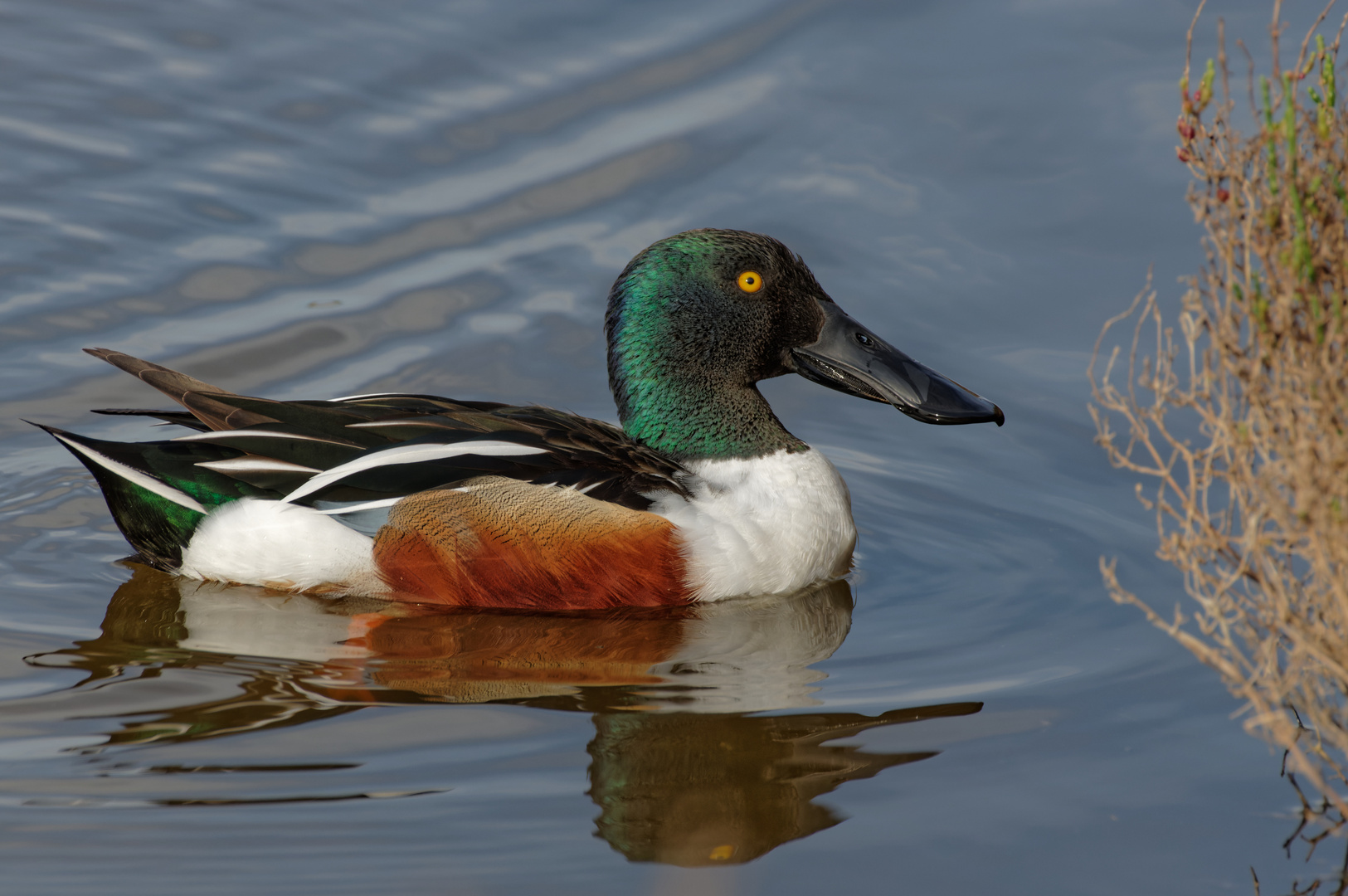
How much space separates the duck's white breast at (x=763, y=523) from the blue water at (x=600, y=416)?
13cm

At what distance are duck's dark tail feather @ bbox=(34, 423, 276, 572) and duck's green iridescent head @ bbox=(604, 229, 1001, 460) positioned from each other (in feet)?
4.55

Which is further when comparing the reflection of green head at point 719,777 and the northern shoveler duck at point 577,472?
the northern shoveler duck at point 577,472

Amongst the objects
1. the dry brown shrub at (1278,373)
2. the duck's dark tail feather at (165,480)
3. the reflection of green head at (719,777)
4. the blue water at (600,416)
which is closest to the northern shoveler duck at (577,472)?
the duck's dark tail feather at (165,480)

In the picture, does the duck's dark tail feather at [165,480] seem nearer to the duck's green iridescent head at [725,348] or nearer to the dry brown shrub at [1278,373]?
the duck's green iridescent head at [725,348]

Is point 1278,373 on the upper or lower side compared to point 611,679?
upper

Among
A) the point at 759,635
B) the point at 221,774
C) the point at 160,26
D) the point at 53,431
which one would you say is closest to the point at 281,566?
the point at 53,431

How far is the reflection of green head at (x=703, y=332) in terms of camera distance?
5.79 m

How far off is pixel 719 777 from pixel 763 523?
4.50 feet

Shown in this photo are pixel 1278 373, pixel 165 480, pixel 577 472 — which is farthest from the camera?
pixel 165 480

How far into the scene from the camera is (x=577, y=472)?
5.38 meters

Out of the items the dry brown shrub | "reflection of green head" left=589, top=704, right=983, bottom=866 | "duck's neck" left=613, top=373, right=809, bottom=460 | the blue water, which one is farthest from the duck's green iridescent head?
the dry brown shrub

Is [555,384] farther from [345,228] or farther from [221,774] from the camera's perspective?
[221,774]

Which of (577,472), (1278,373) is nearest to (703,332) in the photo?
(577,472)

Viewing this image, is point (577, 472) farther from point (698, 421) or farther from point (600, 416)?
point (600, 416)
